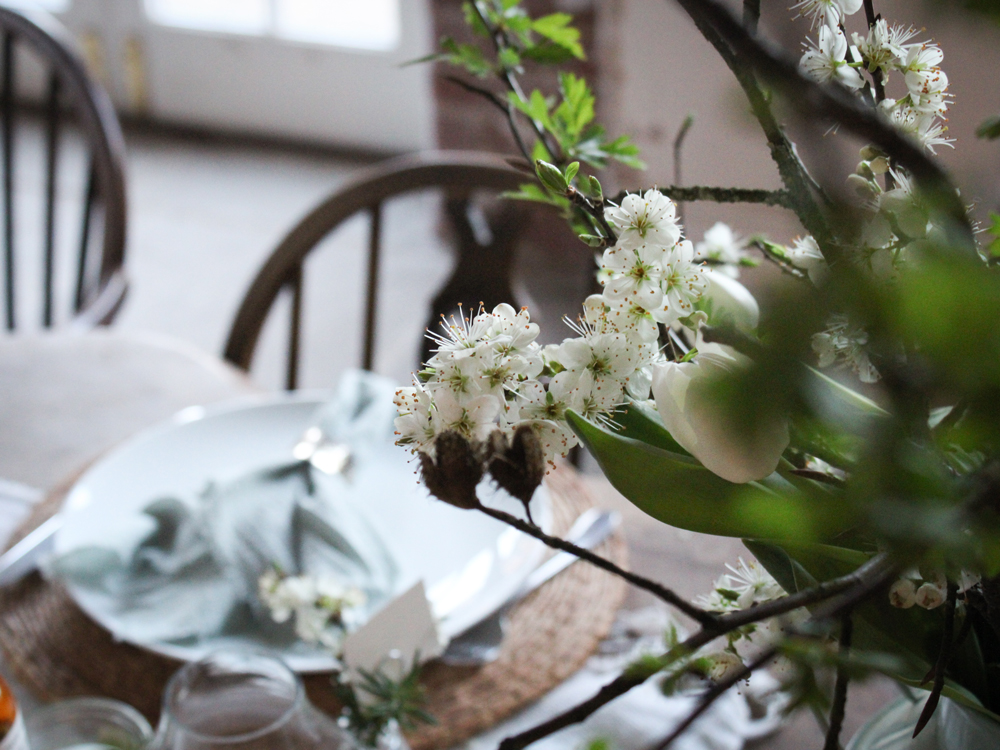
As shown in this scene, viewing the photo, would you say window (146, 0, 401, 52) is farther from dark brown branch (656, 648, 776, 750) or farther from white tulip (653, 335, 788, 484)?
dark brown branch (656, 648, 776, 750)

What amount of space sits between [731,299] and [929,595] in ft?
0.43

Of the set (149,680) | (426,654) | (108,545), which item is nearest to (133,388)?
(108,545)

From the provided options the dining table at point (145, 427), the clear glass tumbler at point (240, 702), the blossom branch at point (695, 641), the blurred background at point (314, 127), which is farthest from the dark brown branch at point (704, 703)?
the blurred background at point (314, 127)

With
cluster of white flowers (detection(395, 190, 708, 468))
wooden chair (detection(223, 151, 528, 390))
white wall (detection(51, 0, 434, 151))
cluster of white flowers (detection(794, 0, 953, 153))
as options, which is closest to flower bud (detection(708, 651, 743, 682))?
cluster of white flowers (detection(395, 190, 708, 468))

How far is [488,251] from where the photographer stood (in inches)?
46.5

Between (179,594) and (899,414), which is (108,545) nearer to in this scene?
(179,594)

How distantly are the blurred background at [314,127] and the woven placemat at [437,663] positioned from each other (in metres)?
0.90

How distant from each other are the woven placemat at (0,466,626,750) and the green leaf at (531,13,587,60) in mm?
430

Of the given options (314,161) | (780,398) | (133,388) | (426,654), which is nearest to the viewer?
(780,398)

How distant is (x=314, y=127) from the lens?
12.4 feet

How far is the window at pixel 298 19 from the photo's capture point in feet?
11.6

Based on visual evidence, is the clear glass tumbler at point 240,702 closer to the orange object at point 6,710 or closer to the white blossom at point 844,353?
the orange object at point 6,710

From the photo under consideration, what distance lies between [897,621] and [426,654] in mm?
337

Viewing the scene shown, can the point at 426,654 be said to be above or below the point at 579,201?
below
